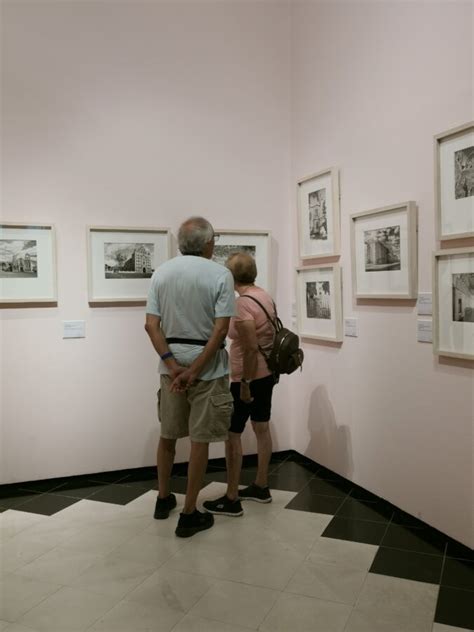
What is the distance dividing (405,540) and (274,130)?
319 centimetres

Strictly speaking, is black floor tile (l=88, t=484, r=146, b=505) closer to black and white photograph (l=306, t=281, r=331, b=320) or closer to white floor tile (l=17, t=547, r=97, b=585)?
white floor tile (l=17, t=547, r=97, b=585)

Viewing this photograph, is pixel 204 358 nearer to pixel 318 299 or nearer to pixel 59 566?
pixel 59 566

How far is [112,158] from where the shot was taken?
13.1ft

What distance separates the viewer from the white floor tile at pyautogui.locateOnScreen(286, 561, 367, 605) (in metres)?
2.41

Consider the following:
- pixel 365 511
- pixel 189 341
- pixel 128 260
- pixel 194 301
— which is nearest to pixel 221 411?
pixel 189 341

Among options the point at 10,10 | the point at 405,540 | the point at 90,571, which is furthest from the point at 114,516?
the point at 10,10

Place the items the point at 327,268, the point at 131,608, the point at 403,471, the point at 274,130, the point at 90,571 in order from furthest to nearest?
the point at 274,130, the point at 327,268, the point at 403,471, the point at 90,571, the point at 131,608

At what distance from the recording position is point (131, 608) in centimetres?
233

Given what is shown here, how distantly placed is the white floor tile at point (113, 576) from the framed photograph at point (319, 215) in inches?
93.8

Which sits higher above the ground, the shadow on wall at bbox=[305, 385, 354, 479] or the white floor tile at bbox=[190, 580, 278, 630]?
the shadow on wall at bbox=[305, 385, 354, 479]

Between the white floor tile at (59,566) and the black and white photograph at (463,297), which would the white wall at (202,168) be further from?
the white floor tile at (59,566)

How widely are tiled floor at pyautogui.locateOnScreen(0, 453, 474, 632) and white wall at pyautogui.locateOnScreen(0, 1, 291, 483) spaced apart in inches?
22.0

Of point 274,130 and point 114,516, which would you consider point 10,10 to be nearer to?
point 274,130

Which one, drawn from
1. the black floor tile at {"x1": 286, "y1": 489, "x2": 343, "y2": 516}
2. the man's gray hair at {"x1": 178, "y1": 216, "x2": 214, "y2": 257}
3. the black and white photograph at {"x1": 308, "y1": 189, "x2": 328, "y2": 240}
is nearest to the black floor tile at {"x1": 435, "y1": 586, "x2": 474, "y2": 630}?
the black floor tile at {"x1": 286, "y1": 489, "x2": 343, "y2": 516}
